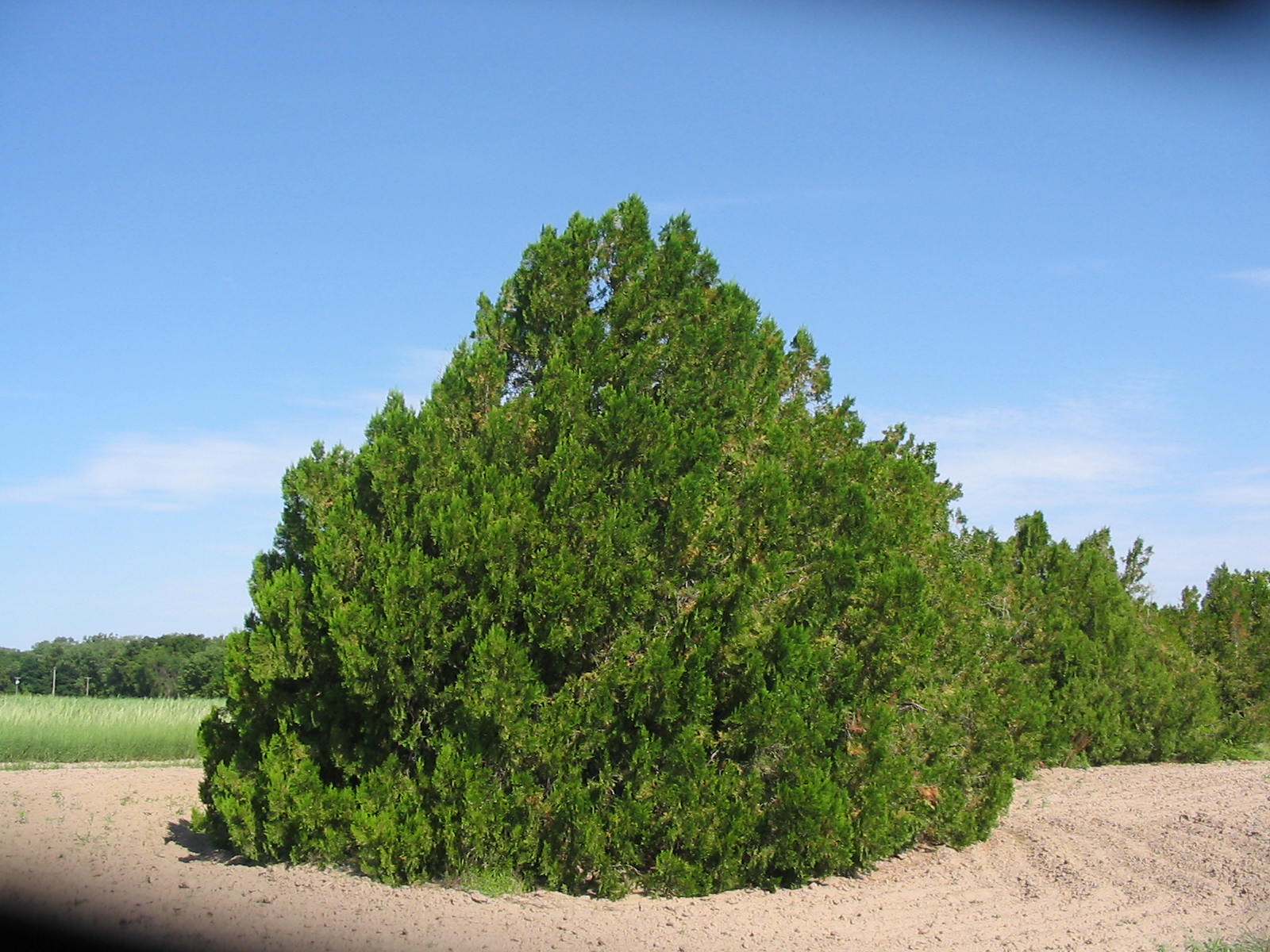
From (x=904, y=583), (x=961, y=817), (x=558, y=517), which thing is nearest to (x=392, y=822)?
(x=558, y=517)

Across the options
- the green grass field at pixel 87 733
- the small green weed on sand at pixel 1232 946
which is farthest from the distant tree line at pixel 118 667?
the small green weed on sand at pixel 1232 946

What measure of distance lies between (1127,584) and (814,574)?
15.4 m

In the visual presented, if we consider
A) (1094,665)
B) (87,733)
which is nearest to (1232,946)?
(1094,665)

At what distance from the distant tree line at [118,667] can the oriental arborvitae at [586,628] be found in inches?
1852

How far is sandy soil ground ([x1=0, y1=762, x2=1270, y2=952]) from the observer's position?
243 inches

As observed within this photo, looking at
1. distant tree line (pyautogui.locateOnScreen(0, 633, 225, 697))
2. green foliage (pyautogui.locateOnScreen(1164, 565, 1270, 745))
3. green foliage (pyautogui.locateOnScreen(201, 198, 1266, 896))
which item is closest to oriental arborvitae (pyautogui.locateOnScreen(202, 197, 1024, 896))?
green foliage (pyautogui.locateOnScreen(201, 198, 1266, 896))

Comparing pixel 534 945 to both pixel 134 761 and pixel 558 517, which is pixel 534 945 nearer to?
pixel 558 517

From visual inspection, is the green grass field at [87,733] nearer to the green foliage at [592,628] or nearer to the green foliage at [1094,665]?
the green foliage at [592,628]

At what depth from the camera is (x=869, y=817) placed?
782cm

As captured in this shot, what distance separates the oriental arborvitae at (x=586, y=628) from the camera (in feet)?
23.7

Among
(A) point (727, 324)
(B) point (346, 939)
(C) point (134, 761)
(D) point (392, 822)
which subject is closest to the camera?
(B) point (346, 939)

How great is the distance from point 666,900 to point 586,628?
6.39 feet

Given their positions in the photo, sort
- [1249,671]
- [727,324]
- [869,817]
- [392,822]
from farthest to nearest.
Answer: [1249,671] < [727,324] < [869,817] < [392,822]

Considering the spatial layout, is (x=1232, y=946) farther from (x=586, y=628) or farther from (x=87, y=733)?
(x=87, y=733)
